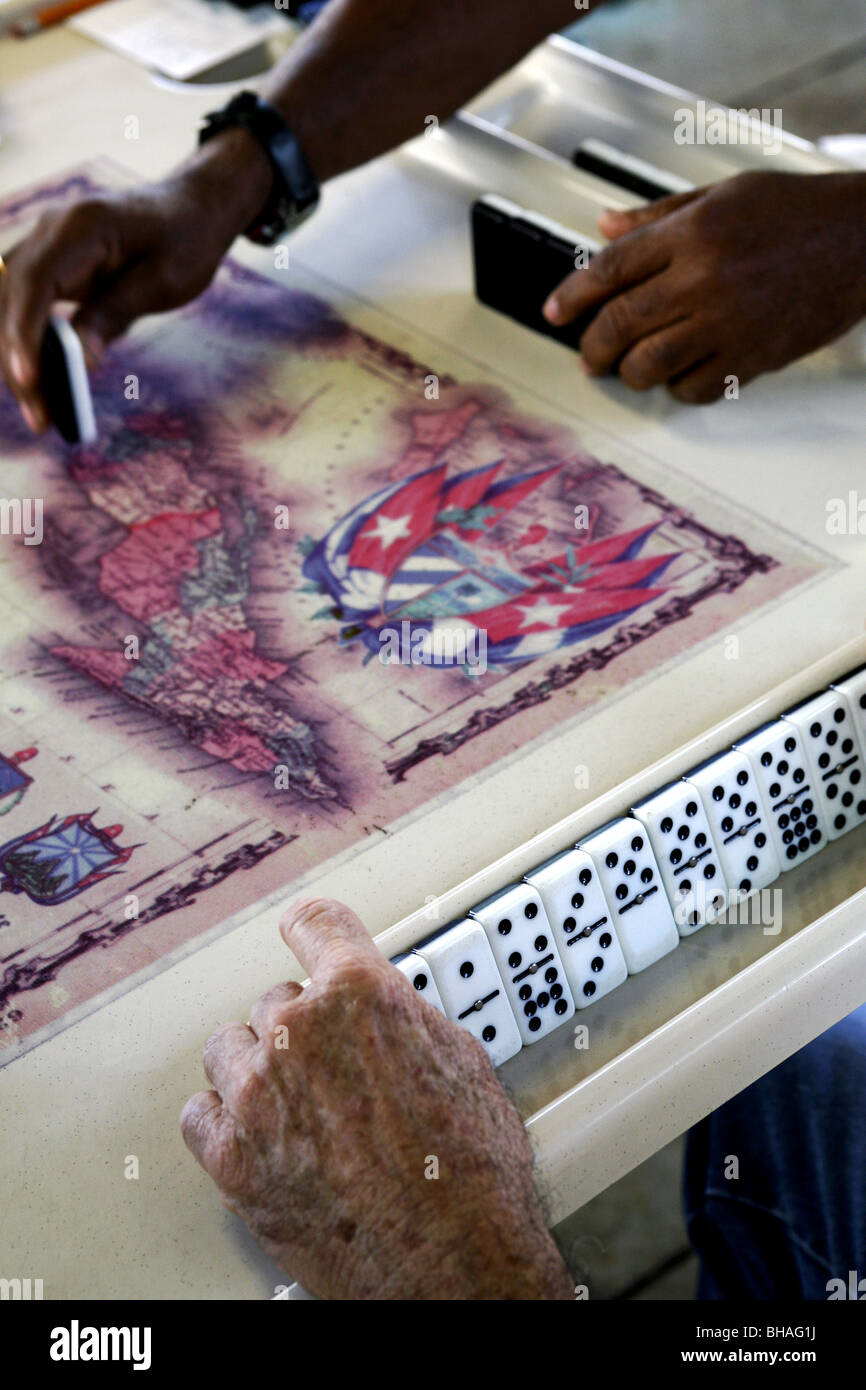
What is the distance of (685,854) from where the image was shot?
1.00m

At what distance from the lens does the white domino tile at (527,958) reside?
940 millimetres

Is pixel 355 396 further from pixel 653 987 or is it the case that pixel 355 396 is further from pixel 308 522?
pixel 653 987

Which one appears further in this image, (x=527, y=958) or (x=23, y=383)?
(x=23, y=383)

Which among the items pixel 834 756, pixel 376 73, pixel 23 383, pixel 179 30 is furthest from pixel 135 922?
pixel 179 30

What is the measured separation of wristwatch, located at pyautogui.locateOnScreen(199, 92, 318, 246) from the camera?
156 centimetres

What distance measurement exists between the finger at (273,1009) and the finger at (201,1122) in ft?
0.15

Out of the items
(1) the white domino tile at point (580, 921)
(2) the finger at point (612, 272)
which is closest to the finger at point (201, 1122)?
(1) the white domino tile at point (580, 921)

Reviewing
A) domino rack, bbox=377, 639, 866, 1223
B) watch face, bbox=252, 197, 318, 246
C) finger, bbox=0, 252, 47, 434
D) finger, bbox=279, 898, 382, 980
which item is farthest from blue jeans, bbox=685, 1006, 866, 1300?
watch face, bbox=252, 197, 318, 246

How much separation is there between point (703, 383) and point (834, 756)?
17.6 inches

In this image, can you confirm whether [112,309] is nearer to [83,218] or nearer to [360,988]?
[83,218]

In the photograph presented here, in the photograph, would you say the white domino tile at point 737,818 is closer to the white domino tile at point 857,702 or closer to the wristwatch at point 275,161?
the white domino tile at point 857,702

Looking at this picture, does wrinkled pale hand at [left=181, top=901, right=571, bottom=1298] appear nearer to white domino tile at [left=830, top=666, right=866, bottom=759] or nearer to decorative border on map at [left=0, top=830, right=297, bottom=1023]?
decorative border on map at [left=0, top=830, right=297, bottom=1023]

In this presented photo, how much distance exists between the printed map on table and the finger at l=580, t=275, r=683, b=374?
0.08 metres
